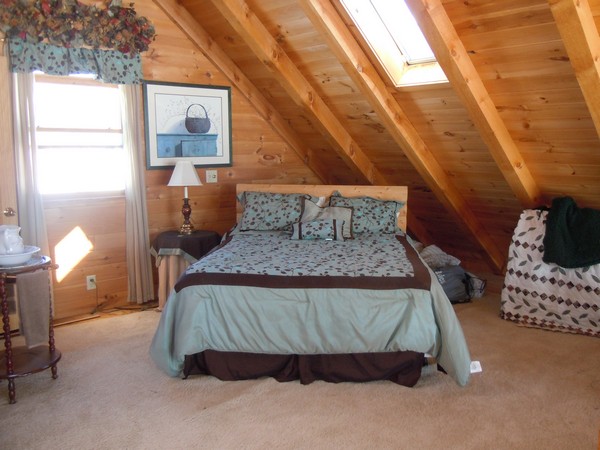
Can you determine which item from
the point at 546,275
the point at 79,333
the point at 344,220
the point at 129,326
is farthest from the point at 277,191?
the point at 546,275

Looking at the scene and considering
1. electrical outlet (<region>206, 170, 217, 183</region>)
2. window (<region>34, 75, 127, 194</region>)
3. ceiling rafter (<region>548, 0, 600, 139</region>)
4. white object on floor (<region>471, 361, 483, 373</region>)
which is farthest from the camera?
electrical outlet (<region>206, 170, 217, 183</region>)

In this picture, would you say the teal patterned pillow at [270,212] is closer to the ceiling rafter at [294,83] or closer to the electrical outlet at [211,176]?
the electrical outlet at [211,176]

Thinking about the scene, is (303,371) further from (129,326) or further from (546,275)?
(546,275)

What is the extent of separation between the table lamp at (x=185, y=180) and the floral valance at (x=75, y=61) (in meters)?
0.68

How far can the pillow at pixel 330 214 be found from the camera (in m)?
3.96

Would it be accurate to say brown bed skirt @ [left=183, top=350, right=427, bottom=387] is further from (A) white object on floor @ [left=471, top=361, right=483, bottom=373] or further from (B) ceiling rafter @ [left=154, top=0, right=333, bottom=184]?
(B) ceiling rafter @ [left=154, top=0, right=333, bottom=184]

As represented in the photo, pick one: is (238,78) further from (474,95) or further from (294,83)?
(474,95)

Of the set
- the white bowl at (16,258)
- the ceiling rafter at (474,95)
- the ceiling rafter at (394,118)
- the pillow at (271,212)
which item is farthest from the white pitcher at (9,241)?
the ceiling rafter at (474,95)

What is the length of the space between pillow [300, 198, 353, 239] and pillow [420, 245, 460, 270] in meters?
0.87

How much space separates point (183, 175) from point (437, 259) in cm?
209

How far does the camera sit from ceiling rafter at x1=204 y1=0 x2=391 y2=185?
12.0 feet

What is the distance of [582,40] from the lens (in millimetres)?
2438

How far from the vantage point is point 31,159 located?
3629 mm

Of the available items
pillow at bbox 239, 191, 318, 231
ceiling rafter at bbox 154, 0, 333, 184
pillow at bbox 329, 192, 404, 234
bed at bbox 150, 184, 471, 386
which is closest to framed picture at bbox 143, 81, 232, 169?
ceiling rafter at bbox 154, 0, 333, 184
